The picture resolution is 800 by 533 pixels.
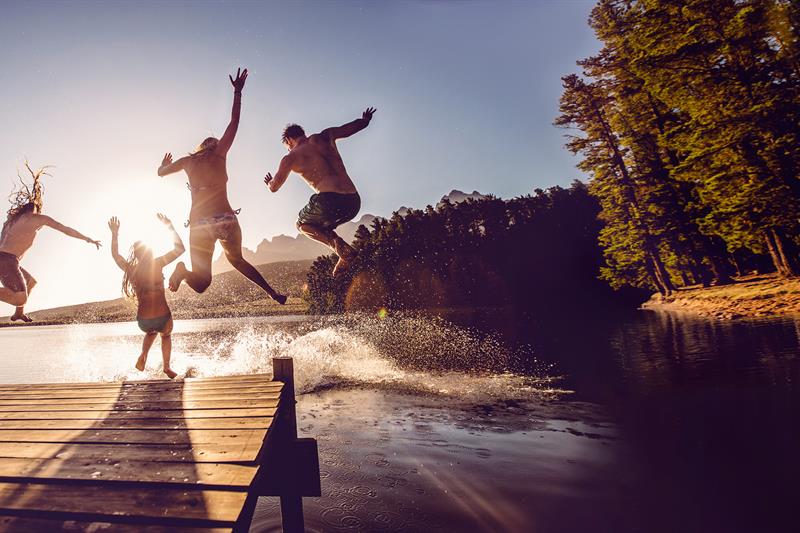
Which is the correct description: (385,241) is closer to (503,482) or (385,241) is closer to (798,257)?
(798,257)

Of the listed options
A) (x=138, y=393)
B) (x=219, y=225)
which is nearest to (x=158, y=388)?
(x=138, y=393)

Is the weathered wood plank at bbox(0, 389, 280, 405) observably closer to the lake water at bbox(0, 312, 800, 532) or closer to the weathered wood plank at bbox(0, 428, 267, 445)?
the weathered wood plank at bbox(0, 428, 267, 445)

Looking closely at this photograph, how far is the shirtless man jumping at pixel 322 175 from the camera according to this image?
14.9ft

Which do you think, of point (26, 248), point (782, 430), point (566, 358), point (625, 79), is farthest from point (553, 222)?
point (26, 248)

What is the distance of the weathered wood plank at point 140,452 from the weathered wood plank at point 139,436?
9 centimetres

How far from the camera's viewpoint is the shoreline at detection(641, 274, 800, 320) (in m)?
21.0

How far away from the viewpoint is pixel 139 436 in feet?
13.1

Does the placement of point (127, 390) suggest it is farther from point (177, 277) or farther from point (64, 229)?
point (64, 229)

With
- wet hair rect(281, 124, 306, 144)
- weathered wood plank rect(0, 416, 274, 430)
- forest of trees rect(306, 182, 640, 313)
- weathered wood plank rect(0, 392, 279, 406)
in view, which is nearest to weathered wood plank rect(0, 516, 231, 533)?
weathered wood plank rect(0, 416, 274, 430)

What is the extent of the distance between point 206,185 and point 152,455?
9.19 ft

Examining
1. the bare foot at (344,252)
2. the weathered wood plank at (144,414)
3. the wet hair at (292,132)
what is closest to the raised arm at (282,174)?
the wet hair at (292,132)

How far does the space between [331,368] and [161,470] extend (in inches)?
580

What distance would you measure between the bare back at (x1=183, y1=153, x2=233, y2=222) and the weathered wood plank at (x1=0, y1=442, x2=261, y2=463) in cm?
→ 237

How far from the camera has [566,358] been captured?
17094mm
